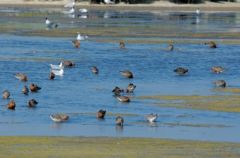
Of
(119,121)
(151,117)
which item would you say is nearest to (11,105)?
(119,121)

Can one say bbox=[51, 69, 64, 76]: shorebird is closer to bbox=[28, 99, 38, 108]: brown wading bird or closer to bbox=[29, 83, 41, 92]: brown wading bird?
bbox=[29, 83, 41, 92]: brown wading bird

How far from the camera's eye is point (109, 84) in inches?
1403

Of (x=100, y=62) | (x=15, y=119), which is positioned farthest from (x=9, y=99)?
(x=100, y=62)

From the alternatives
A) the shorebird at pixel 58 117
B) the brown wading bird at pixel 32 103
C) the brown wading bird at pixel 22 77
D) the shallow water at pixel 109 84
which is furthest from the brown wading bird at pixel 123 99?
the brown wading bird at pixel 22 77

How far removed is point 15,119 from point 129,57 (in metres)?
21.2

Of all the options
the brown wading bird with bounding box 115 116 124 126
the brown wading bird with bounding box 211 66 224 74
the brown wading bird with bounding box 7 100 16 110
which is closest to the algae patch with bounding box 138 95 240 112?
the brown wading bird with bounding box 115 116 124 126

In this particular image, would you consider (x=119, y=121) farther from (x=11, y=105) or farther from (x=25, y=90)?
(x=25, y=90)

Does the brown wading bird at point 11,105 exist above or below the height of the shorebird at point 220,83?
above

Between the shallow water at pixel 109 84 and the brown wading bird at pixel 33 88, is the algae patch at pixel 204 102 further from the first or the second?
the brown wading bird at pixel 33 88

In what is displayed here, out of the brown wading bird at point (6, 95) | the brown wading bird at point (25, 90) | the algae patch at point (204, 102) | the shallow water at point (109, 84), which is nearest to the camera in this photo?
the shallow water at point (109, 84)

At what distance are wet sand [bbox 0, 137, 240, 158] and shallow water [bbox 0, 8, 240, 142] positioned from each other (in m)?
0.97

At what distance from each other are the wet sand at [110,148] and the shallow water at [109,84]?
97 cm

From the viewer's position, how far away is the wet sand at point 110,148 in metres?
21.1

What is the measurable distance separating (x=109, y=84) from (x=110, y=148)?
13.8m
